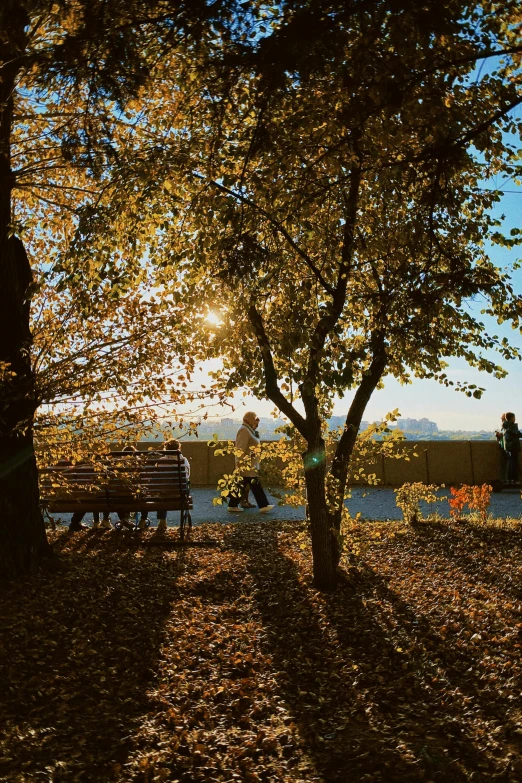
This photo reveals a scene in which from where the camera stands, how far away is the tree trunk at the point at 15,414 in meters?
7.73

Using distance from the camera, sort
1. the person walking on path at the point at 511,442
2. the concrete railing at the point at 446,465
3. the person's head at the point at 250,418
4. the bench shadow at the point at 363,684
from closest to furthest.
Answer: the bench shadow at the point at 363,684
the person's head at the point at 250,418
the person walking on path at the point at 511,442
the concrete railing at the point at 446,465

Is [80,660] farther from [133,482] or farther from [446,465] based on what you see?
[446,465]

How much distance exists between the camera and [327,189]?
6.06 m

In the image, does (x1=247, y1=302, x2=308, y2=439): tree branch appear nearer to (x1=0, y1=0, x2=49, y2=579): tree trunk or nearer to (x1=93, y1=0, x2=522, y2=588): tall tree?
(x1=93, y1=0, x2=522, y2=588): tall tree

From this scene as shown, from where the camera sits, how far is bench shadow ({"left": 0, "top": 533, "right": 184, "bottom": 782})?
427 cm

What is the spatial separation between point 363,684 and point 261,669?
765 millimetres

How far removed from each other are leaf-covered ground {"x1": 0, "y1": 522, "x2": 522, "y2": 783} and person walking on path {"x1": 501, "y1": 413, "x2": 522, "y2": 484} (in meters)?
8.05

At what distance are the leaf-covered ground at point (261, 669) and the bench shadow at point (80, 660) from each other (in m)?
0.02

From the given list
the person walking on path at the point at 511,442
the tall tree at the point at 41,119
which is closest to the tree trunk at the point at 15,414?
the tall tree at the point at 41,119

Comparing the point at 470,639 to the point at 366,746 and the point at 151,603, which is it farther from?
the point at 151,603

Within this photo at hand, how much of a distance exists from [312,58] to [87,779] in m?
4.51

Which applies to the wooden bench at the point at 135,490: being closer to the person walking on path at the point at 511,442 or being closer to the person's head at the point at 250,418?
the person's head at the point at 250,418

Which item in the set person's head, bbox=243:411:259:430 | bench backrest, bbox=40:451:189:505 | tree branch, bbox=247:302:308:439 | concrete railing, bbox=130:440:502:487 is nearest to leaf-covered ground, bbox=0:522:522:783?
bench backrest, bbox=40:451:189:505

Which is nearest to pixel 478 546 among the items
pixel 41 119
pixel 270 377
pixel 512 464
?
pixel 270 377
